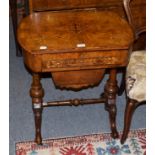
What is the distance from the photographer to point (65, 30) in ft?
6.88

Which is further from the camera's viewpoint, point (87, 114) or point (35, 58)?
point (87, 114)

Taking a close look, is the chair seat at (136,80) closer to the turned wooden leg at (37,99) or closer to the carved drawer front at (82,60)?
the carved drawer front at (82,60)

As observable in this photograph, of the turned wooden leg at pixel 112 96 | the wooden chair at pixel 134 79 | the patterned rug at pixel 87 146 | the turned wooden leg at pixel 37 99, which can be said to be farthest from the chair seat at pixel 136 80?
the turned wooden leg at pixel 37 99

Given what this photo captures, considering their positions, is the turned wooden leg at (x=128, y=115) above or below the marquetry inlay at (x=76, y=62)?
below

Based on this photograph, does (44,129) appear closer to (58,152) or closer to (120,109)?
(58,152)

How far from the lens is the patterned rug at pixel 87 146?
93.0 inches

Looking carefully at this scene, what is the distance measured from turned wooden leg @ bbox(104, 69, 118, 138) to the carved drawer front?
26cm

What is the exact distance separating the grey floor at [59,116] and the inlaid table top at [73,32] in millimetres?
790

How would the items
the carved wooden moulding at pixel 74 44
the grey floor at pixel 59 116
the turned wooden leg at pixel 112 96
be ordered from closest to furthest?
1. the carved wooden moulding at pixel 74 44
2. the turned wooden leg at pixel 112 96
3. the grey floor at pixel 59 116

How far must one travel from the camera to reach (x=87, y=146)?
2406mm

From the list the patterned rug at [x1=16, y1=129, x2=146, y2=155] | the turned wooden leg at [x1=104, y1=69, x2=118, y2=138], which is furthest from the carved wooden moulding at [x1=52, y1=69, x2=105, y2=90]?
the patterned rug at [x1=16, y1=129, x2=146, y2=155]

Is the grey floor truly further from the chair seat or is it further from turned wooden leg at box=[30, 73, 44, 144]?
the chair seat
